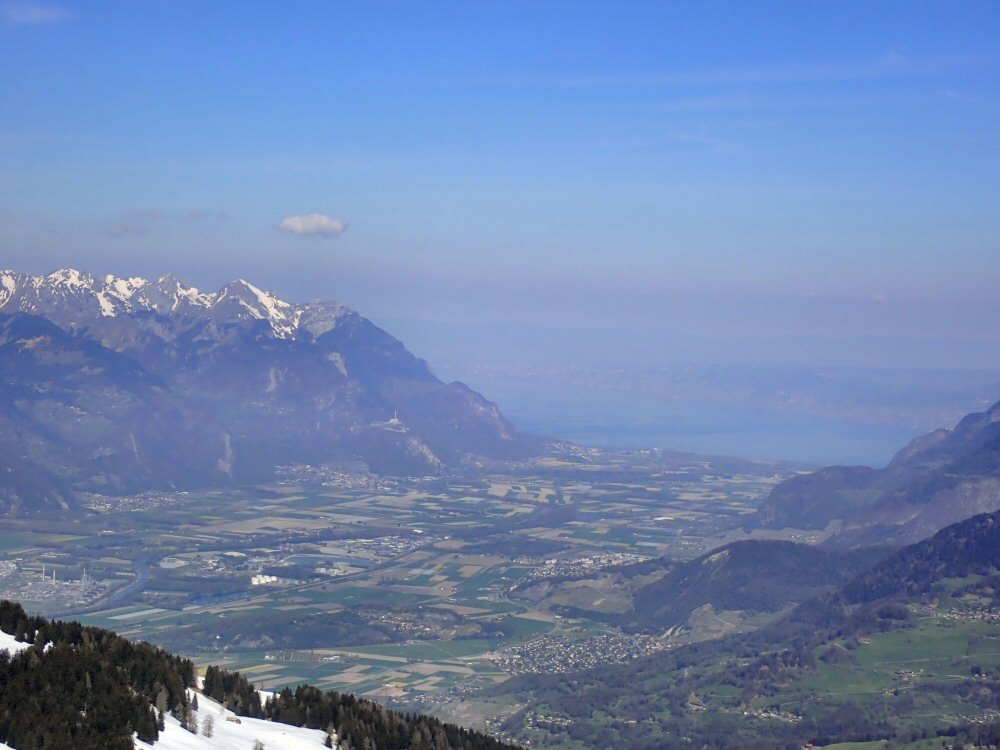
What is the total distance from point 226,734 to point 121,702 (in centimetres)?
588

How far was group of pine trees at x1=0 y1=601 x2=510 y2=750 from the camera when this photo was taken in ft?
146

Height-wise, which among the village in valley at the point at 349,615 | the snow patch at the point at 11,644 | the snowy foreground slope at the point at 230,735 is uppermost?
the snow patch at the point at 11,644

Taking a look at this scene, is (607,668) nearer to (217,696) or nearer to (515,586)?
(515,586)

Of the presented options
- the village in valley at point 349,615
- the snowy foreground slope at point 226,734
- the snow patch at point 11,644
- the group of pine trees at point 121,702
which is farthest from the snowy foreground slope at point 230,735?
the village in valley at point 349,615

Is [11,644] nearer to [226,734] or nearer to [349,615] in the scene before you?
[226,734]

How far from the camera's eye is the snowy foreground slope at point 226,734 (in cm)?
4788

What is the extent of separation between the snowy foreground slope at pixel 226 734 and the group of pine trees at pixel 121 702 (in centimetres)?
49

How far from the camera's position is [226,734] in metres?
52.3

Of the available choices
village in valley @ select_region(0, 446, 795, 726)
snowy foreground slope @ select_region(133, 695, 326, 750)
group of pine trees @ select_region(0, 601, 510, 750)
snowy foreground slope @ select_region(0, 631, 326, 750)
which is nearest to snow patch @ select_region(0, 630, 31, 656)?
snowy foreground slope @ select_region(0, 631, 326, 750)

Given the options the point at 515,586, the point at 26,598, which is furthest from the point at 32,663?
the point at 515,586

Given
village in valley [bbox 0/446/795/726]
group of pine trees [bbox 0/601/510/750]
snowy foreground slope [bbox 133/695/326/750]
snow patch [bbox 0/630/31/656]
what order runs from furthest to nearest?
village in valley [bbox 0/446/795/726]
snow patch [bbox 0/630/31/656]
snowy foreground slope [bbox 133/695/326/750]
group of pine trees [bbox 0/601/510/750]

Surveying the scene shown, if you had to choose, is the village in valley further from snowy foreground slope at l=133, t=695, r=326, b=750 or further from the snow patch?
the snow patch

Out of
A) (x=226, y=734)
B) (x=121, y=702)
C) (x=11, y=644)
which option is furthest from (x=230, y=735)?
(x=11, y=644)

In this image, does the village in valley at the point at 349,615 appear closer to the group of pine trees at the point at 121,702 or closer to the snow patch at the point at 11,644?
the group of pine trees at the point at 121,702
